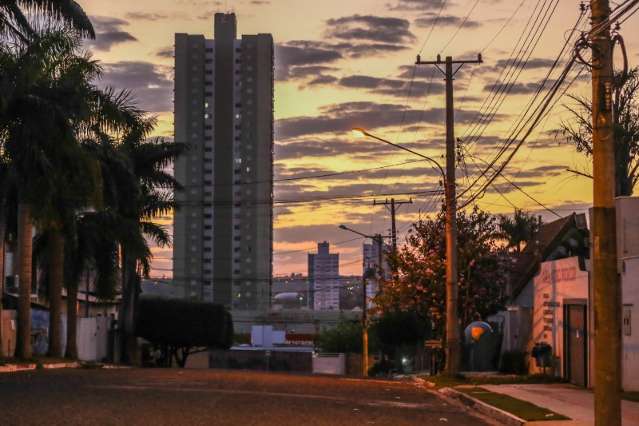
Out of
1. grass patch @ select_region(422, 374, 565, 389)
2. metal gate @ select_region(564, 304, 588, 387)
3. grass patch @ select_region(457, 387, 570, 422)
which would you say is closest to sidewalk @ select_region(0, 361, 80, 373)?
grass patch @ select_region(422, 374, 565, 389)

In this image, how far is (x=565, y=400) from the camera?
927 inches

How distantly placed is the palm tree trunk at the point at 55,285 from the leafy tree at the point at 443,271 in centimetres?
1424

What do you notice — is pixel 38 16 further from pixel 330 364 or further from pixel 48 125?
pixel 330 364

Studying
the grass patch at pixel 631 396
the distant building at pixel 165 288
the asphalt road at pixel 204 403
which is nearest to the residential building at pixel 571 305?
the grass patch at pixel 631 396

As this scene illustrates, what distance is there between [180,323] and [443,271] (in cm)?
2766

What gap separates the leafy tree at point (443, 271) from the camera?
42250 mm

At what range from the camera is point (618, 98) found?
38.6 meters

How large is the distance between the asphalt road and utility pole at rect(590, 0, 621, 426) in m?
4.51

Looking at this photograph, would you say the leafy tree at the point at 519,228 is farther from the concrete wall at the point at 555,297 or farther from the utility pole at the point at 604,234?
the utility pole at the point at 604,234

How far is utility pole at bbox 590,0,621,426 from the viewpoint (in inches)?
577

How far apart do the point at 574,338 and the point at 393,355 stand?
41456 mm

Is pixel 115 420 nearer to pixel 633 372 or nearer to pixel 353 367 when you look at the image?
pixel 633 372

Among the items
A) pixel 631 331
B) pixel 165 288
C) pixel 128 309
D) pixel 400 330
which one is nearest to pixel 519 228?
pixel 400 330

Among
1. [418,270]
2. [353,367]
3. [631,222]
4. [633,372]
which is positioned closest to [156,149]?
[418,270]
